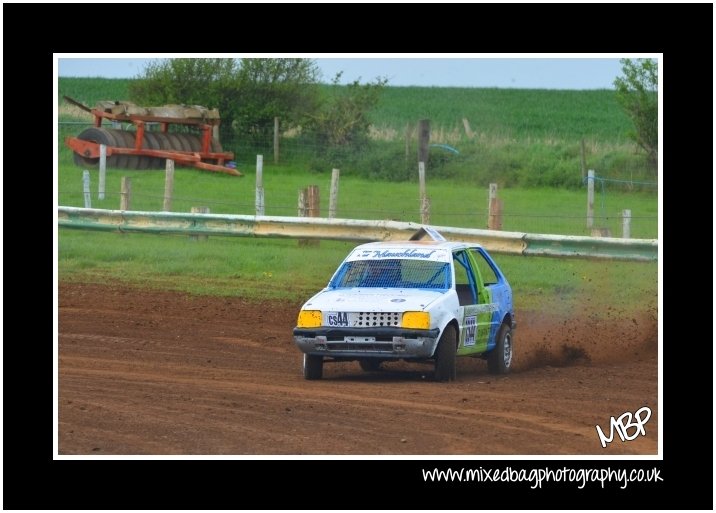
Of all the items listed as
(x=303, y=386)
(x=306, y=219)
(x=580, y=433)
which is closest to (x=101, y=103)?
(x=306, y=219)

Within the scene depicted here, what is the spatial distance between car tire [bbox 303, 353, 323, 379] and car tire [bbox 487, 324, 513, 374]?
2102 mm

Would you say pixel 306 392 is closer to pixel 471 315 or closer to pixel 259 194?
pixel 471 315

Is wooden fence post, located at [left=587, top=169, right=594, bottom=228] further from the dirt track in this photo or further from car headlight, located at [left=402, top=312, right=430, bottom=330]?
car headlight, located at [left=402, top=312, right=430, bottom=330]

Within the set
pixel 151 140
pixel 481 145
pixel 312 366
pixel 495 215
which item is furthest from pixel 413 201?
pixel 312 366

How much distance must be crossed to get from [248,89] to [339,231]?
11.2 m

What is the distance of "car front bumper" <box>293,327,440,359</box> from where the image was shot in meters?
11.5

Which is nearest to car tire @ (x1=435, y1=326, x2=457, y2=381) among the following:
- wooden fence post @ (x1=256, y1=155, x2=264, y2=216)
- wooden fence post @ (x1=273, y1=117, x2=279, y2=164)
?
wooden fence post @ (x1=256, y1=155, x2=264, y2=216)

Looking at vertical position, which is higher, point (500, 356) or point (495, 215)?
point (495, 215)

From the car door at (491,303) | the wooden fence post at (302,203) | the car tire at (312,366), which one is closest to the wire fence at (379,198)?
the wooden fence post at (302,203)

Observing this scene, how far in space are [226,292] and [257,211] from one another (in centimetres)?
378

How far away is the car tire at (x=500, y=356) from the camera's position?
43.2ft

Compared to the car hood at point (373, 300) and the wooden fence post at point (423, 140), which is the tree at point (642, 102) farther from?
the car hood at point (373, 300)

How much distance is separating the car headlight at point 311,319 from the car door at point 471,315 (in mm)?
1450

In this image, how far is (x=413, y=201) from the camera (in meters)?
25.4
